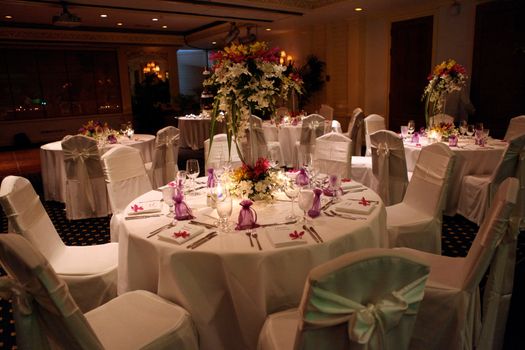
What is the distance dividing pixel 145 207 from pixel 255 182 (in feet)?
2.25

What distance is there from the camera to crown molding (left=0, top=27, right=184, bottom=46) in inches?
398

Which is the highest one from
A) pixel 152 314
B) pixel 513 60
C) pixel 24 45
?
pixel 24 45

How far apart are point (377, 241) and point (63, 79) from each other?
1240cm

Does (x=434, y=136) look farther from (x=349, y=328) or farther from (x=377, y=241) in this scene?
(x=349, y=328)

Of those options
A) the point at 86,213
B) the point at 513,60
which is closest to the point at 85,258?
the point at 86,213

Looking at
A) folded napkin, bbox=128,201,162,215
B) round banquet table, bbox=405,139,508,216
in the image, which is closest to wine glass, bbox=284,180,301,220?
folded napkin, bbox=128,201,162,215

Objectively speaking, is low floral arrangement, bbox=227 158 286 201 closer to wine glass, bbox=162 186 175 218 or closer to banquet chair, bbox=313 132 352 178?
wine glass, bbox=162 186 175 218

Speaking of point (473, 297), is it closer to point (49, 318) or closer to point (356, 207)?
point (356, 207)

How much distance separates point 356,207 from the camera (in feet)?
7.26

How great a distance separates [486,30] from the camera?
6.53m

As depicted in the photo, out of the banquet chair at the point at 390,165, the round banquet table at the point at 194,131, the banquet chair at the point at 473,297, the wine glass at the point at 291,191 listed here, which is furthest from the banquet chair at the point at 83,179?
the round banquet table at the point at 194,131

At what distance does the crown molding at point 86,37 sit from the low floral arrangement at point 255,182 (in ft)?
34.1

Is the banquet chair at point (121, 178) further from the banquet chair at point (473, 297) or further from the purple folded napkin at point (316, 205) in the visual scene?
the banquet chair at point (473, 297)

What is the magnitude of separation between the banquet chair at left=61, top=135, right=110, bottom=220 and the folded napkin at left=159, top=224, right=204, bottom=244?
3056 millimetres
